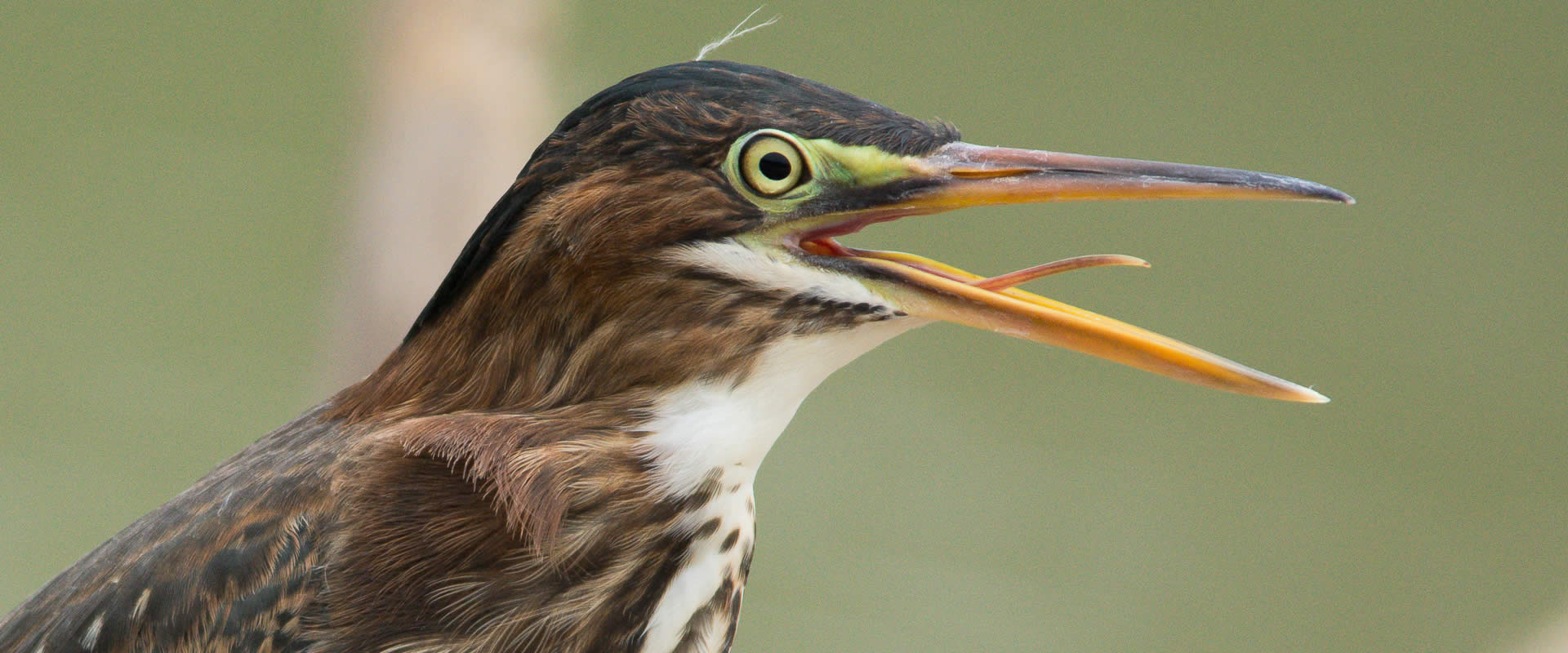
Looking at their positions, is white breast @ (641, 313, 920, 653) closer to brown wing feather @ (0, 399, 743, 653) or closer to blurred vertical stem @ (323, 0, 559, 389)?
brown wing feather @ (0, 399, 743, 653)

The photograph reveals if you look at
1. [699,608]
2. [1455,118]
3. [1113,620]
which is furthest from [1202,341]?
[699,608]

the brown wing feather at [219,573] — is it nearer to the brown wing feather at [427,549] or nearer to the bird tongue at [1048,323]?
the brown wing feather at [427,549]

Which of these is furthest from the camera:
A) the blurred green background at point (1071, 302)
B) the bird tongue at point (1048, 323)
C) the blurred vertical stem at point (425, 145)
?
the blurred green background at point (1071, 302)

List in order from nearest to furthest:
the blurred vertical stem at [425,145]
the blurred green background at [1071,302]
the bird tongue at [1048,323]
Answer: the bird tongue at [1048,323], the blurred vertical stem at [425,145], the blurred green background at [1071,302]

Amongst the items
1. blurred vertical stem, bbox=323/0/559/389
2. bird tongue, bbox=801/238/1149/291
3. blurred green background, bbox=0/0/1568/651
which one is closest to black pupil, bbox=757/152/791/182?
bird tongue, bbox=801/238/1149/291

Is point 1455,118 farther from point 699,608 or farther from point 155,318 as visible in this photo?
point 699,608

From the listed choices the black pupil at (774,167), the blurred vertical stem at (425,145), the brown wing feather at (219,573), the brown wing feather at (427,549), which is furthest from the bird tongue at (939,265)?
the blurred vertical stem at (425,145)
